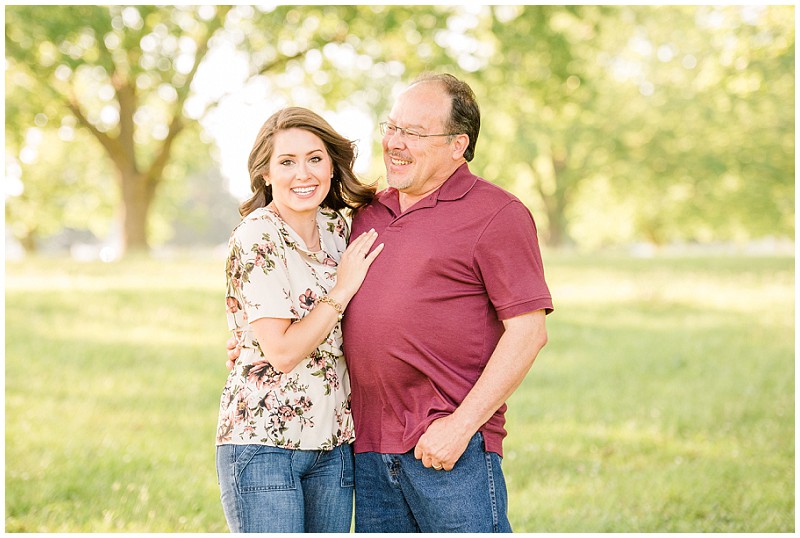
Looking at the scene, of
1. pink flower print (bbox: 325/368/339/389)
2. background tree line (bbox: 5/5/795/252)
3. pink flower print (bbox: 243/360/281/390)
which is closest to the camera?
pink flower print (bbox: 243/360/281/390)

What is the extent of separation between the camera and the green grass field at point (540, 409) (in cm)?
565

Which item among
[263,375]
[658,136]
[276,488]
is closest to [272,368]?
[263,375]

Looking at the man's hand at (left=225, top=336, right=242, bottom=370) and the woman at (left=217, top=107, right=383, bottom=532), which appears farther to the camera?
the man's hand at (left=225, top=336, right=242, bottom=370)

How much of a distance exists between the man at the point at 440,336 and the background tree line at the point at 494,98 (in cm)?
1014

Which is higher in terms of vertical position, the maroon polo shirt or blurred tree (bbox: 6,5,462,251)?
blurred tree (bbox: 6,5,462,251)

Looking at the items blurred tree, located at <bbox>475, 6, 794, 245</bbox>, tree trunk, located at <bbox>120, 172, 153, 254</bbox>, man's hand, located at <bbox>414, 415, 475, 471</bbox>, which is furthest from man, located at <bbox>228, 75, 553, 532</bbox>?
tree trunk, located at <bbox>120, 172, 153, 254</bbox>

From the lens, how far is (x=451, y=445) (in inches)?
121

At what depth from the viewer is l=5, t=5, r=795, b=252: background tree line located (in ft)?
48.4

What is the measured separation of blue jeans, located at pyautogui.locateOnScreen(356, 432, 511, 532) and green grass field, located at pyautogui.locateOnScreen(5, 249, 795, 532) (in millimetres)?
2344

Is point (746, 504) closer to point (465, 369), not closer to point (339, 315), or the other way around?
point (465, 369)

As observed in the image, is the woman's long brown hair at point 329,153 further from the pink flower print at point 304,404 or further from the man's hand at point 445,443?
the man's hand at point 445,443

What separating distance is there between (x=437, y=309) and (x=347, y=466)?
701 mm

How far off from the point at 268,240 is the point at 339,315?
0.38 metres

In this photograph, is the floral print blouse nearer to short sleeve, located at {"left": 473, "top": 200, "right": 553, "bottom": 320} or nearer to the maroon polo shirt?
the maroon polo shirt
